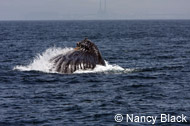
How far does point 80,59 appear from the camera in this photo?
32094 millimetres

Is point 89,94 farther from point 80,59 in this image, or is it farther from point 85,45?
point 85,45

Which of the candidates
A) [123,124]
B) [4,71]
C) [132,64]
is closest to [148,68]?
[132,64]

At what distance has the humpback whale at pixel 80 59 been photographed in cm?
3206

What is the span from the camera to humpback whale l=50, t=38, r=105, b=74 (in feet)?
105

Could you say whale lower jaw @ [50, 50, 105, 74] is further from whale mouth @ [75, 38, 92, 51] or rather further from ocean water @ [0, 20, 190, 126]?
ocean water @ [0, 20, 190, 126]

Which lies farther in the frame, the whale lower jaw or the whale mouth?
the whale mouth

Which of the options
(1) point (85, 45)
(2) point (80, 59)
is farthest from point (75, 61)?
(1) point (85, 45)

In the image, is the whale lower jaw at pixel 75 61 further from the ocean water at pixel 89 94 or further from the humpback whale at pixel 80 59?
the ocean water at pixel 89 94

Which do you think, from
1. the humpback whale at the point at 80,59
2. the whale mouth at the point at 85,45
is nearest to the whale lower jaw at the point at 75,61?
the humpback whale at the point at 80,59

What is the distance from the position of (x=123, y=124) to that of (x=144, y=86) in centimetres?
919

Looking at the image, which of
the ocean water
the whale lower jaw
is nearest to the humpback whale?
the whale lower jaw

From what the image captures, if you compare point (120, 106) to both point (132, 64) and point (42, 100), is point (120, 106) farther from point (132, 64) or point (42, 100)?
point (132, 64)

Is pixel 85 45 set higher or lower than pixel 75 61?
higher

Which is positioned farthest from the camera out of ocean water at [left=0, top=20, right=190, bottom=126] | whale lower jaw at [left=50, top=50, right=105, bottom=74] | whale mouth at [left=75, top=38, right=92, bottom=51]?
whale mouth at [left=75, top=38, right=92, bottom=51]
